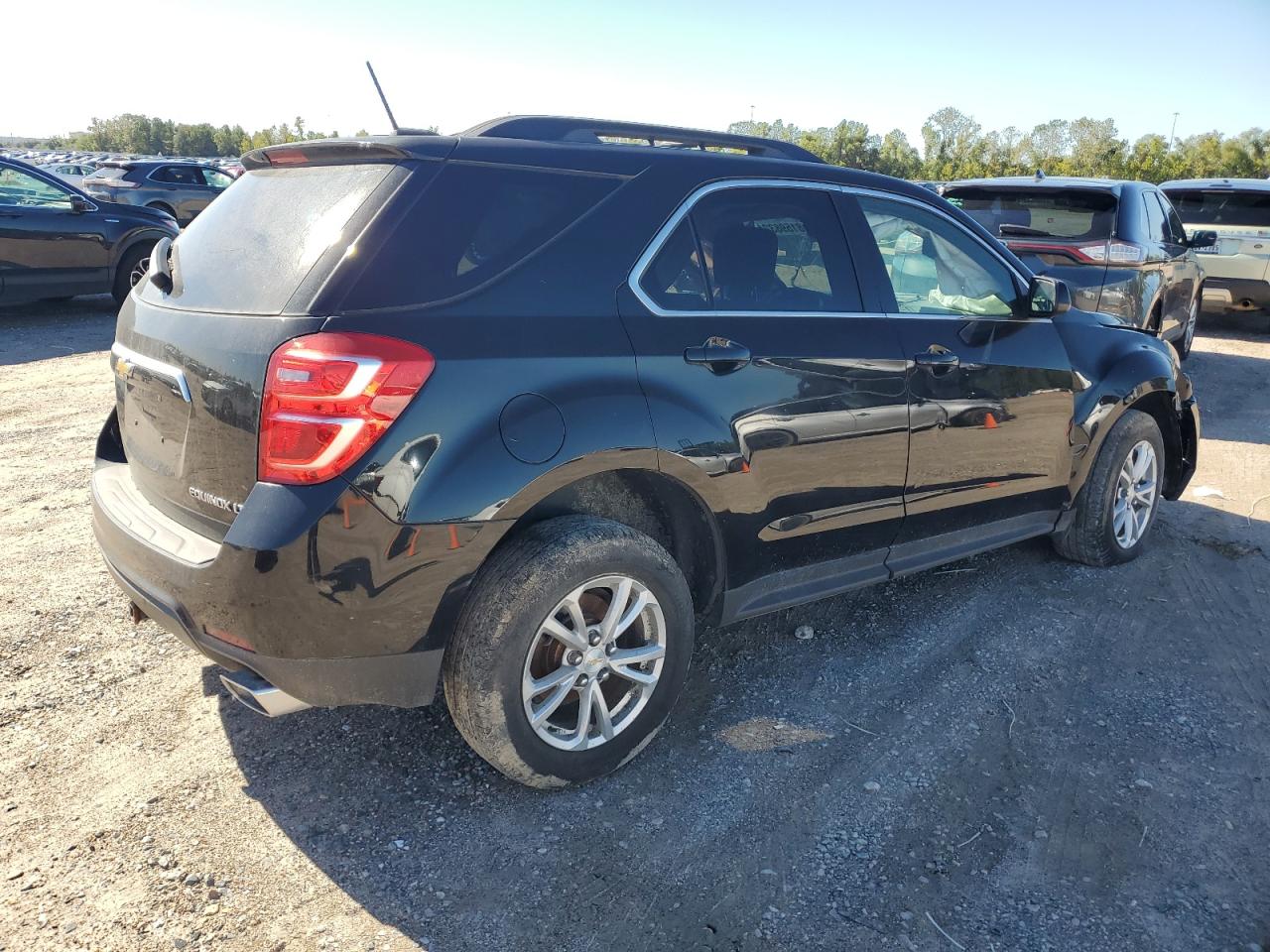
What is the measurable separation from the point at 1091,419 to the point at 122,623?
415cm

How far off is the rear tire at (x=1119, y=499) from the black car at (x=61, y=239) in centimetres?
998

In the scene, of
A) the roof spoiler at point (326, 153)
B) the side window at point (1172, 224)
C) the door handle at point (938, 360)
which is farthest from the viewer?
the side window at point (1172, 224)

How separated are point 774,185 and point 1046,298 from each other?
153 centimetres

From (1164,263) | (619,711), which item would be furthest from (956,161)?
(619,711)

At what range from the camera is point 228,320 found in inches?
102

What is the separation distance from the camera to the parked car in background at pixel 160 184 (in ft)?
56.0

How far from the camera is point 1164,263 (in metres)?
8.52

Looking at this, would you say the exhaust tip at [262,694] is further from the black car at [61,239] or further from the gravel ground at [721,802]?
the black car at [61,239]

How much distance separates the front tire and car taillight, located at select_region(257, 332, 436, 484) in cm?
53

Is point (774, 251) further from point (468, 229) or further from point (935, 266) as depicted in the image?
point (468, 229)

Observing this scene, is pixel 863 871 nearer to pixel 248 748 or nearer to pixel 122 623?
pixel 248 748

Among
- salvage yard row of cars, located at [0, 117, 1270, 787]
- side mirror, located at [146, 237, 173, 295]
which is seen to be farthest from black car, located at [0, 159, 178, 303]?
salvage yard row of cars, located at [0, 117, 1270, 787]

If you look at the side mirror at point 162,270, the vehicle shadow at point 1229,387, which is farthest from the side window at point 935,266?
the vehicle shadow at point 1229,387

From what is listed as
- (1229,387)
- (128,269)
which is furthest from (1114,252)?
(128,269)
